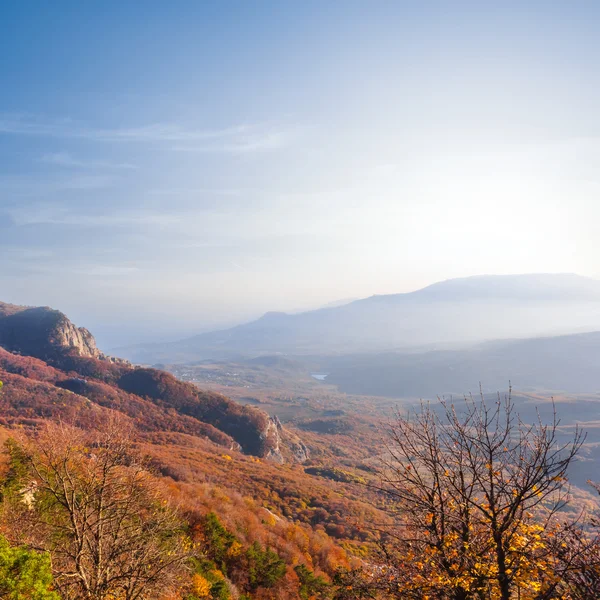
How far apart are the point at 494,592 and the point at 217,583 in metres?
16.3

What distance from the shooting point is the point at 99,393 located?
2881 inches

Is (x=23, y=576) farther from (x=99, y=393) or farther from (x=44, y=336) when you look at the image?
(x=44, y=336)

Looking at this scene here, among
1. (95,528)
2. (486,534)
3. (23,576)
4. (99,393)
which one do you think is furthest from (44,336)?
(486,534)

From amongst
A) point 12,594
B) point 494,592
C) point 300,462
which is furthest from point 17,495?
point 300,462

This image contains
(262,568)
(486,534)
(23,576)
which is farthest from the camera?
(262,568)

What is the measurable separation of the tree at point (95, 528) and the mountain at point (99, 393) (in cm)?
5091

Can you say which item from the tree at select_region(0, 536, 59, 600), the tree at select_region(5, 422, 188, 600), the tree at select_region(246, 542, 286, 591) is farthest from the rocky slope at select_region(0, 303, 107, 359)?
the tree at select_region(0, 536, 59, 600)

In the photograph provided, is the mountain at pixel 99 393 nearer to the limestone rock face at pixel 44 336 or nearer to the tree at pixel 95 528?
the limestone rock face at pixel 44 336

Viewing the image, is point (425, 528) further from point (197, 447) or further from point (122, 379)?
point (122, 379)

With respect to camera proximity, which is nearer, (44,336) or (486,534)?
(486,534)

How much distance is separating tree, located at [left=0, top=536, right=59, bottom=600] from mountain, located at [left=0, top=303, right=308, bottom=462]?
6092 cm

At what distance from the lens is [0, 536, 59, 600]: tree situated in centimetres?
747

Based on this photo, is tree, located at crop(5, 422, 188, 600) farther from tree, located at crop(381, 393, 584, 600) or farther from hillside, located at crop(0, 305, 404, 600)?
tree, located at crop(381, 393, 584, 600)

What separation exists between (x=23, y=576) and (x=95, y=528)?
6662 millimetres
